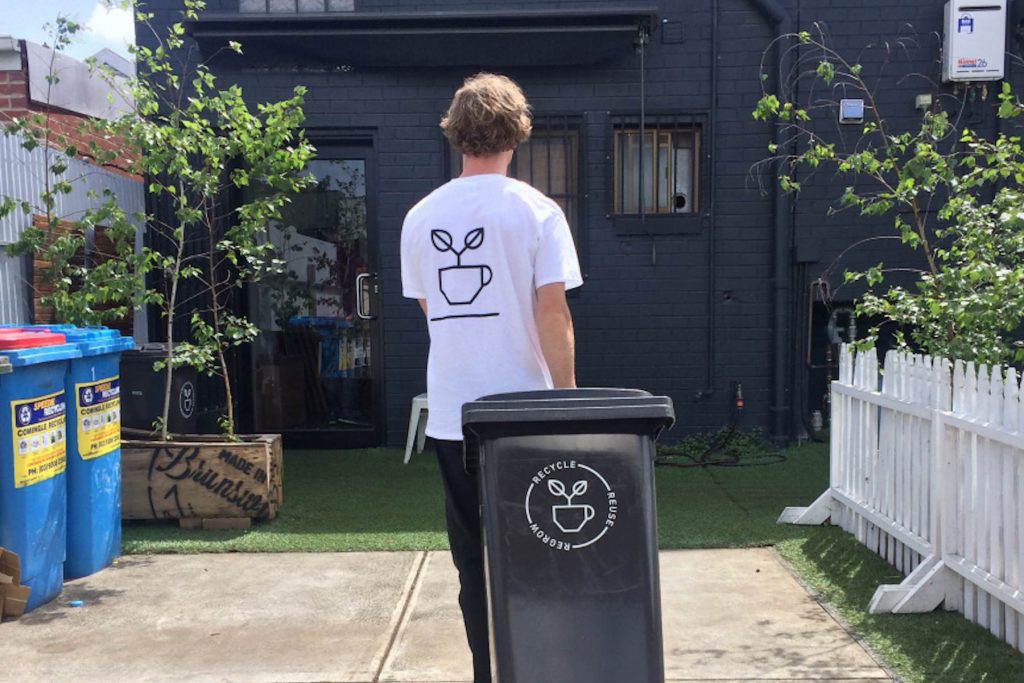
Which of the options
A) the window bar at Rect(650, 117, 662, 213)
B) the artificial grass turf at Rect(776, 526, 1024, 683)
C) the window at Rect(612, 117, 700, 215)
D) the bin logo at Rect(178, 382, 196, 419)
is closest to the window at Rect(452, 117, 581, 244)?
the window at Rect(612, 117, 700, 215)

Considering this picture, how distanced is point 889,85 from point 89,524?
6341 mm

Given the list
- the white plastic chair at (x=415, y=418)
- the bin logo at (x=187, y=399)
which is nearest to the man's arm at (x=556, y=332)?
the bin logo at (x=187, y=399)

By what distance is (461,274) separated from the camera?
2.52m

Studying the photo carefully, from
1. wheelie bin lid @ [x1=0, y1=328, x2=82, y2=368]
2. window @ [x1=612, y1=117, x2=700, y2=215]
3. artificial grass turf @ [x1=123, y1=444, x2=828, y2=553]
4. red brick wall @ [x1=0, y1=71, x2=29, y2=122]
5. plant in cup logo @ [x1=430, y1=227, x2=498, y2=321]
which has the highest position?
red brick wall @ [x1=0, y1=71, x2=29, y2=122]

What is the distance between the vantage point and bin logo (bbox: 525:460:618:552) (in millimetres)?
2297

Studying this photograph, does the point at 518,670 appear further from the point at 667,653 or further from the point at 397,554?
the point at 397,554

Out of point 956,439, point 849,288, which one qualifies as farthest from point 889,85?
point 956,439

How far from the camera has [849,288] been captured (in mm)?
7273

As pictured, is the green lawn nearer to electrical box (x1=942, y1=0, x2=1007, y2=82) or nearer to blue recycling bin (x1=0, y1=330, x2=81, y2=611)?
blue recycling bin (x1=0, y1=330, x2=81, y2=611)

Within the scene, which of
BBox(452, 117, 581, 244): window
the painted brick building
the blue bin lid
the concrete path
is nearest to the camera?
the concrete path

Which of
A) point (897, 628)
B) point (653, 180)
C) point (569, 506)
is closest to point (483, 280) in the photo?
point (569, 506)

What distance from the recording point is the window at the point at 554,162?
724 centimetres

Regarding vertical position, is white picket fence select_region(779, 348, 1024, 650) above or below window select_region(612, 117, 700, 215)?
below

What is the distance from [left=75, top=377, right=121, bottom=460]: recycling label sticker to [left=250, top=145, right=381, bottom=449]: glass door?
110 inches
